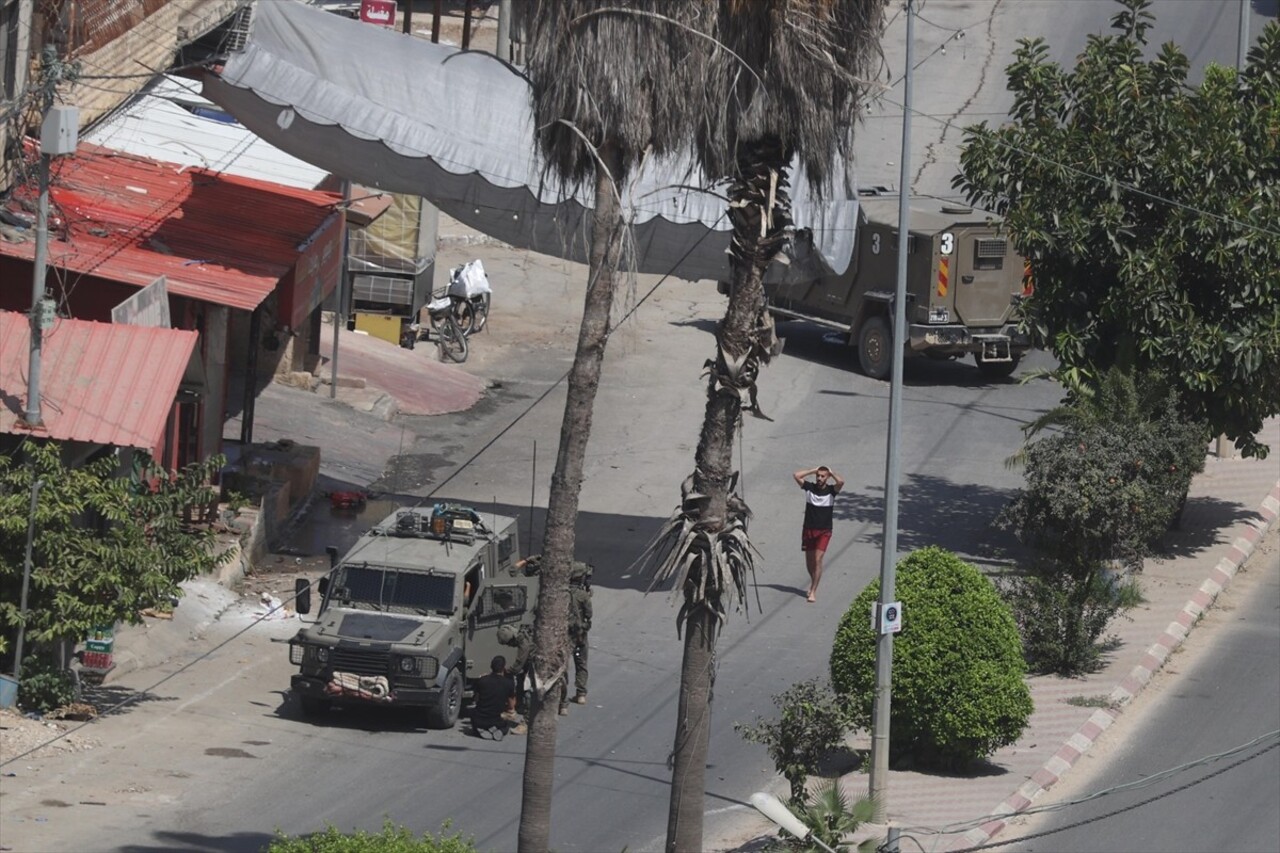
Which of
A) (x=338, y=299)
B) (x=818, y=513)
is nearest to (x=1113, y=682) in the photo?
(x=818, y=513)

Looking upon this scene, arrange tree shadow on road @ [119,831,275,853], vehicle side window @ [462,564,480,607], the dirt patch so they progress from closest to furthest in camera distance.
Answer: tree shadow on road @ [119,831,275,853] → the dirt patch → vehicle side window @ [462,564,480,607]

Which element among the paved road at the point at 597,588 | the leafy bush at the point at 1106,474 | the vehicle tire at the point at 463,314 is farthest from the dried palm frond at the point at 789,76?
the vehicle tire at the point at 463,314

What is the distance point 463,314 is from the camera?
34.0m

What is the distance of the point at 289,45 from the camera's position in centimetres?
2291

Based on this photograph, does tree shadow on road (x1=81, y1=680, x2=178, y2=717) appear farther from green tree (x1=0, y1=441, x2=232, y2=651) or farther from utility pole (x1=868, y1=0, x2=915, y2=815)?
utility pole (x1=868, y1=0, x2=915, y2=815)

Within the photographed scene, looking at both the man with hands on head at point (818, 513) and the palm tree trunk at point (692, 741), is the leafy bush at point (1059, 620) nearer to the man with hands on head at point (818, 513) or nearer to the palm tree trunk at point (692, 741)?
the man with hands on head at point (818, 513)

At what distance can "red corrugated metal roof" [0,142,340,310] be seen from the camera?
21547 mm

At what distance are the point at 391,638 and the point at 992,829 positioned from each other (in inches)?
226

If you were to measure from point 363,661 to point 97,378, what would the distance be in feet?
12.3

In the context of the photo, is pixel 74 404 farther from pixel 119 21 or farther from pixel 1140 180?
pixel 1140 180

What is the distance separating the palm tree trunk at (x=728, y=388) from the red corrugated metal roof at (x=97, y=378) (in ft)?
19.4

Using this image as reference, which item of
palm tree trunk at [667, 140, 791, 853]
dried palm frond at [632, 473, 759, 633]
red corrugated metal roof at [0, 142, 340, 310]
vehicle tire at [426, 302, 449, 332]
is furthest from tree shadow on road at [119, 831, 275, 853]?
vehicle tire at [426, 302, 449, 332]

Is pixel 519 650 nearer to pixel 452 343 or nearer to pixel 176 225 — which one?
pixel 176 225

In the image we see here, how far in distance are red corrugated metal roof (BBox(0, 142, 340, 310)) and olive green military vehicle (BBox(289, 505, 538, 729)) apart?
11.9 feet
